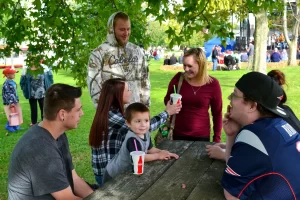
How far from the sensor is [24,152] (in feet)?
7.29

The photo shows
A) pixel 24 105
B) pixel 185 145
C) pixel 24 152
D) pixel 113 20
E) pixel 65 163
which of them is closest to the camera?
pixel 24 152

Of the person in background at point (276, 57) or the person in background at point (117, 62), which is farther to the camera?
the person in background at point (276, 57)

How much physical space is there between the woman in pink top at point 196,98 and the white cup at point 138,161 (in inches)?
57.7

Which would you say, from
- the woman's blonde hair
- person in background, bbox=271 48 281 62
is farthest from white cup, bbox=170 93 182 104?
person in background, bbox=271 48 281 62

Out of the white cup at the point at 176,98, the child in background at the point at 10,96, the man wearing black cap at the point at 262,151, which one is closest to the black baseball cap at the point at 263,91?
the man wearing black cap at the point at 262,151

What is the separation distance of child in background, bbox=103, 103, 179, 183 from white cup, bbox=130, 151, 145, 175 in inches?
5.5

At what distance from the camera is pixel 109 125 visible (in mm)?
3154

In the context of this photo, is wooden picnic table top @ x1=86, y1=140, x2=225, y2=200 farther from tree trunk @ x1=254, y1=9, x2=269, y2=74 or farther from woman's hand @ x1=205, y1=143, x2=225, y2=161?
tree trunk @ x1=254, y1=9, x2=269, y2=74

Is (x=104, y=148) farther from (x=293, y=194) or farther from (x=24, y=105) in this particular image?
(x=24, y=105)

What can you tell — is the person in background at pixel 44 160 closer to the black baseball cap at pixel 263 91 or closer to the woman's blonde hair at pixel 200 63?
the black baseball cap at pixel 263 91

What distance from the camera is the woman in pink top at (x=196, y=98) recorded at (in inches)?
154

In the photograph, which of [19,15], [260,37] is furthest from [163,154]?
[260,37]

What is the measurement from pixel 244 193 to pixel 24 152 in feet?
4.13

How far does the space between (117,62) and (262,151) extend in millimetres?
2553
